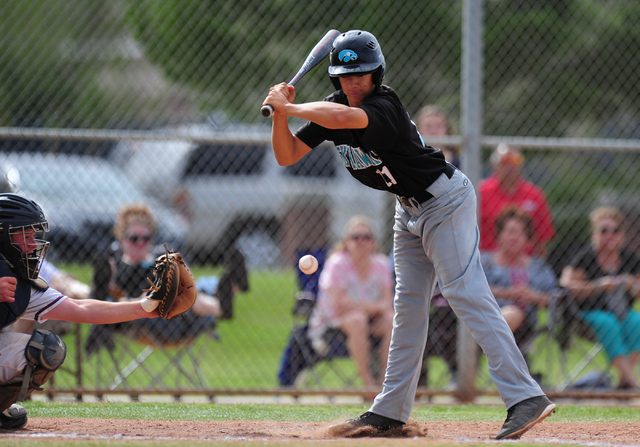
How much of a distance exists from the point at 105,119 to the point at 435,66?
2.91 m

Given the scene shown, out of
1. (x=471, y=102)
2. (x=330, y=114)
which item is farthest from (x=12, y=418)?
(x=471, y=102)

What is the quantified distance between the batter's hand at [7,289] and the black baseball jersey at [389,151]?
5.26ft

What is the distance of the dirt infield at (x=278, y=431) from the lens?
309 centimetres

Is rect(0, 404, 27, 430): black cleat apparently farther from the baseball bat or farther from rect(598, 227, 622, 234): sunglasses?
rect(598, 227, 622, 234): sunglasses

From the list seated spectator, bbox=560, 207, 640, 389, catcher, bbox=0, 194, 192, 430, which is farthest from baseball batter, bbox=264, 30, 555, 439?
seated spectator, bbox=560, 207, 640, 389

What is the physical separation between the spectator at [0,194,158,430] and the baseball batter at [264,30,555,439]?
3.84 feet

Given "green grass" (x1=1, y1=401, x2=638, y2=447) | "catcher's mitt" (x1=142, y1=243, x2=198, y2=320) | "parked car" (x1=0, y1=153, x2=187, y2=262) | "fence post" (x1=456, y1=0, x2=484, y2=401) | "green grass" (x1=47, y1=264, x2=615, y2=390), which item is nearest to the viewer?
"catcher's mitt" (x1=142, y1=243, x2=198, y2=320)

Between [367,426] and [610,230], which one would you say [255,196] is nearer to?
[610,230]

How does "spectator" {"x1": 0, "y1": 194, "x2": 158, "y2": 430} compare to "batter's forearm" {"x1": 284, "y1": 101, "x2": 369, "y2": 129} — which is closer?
"batter's forearm" {"x1": 284, "y1": 101, "x2": 369, "y2": 129}

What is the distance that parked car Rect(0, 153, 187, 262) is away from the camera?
5949 mm

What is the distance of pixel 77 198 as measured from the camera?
773cm

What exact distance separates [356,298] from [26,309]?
2736mm

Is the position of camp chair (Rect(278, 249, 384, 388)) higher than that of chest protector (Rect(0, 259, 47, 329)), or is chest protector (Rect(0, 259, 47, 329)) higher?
chest protector (Rect(0, 259, 47, 329))

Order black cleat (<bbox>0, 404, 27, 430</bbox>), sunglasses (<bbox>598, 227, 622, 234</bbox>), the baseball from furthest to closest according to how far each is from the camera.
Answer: sunglasses (<bbox>598, 227, 622, 234</bbox>)
the baseball
black cleat (<bbox>0, 404, 27, 430</bbox>)
